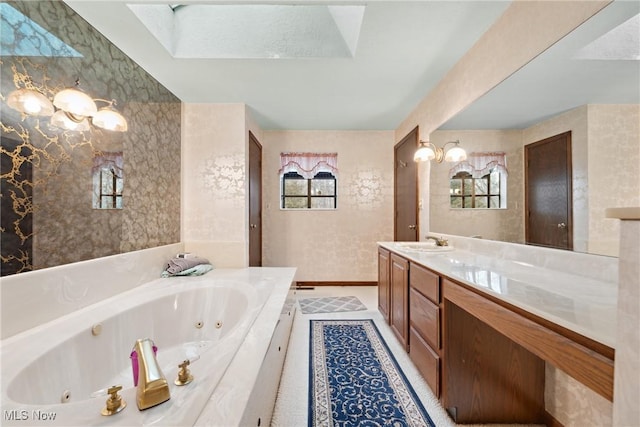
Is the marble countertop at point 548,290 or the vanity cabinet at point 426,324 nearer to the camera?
the marble countertop at point 548,290

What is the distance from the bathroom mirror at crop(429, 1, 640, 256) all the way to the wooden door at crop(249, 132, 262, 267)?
2575 mm

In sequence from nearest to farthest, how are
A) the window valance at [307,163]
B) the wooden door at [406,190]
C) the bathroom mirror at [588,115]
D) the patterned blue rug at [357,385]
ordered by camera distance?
the bathroom mirror at [588,115] → the patterned blue rug at [357,385] → the wooden door at [406,190] → the window valance at [307,163]

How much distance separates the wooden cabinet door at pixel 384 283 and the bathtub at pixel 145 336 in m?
0.92

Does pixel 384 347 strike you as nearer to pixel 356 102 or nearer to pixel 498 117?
pixel 498 117

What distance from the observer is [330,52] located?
6.32 feet

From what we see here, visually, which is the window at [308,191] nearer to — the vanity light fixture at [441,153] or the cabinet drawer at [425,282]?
the vanity light fixture at [441,153]

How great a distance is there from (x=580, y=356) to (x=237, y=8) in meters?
2.80

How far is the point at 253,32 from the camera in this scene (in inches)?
77.0

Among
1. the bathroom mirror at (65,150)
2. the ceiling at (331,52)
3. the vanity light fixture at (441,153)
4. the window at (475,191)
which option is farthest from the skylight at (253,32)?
the window at (475,191)

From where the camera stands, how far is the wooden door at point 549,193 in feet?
3.87

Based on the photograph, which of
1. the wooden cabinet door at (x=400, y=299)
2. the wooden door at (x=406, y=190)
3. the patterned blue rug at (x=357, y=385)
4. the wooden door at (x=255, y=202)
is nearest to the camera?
the patterned blue rug at (x=357, y=385)

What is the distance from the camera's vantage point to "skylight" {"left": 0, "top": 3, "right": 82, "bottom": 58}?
1141mm

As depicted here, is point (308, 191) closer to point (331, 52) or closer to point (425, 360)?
point (331, 52)

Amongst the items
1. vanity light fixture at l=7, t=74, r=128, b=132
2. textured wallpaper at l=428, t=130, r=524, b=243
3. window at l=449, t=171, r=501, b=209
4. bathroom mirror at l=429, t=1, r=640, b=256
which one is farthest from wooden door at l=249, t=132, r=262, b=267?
bathroom mirror at l=429, t=1, r=640, b=256
